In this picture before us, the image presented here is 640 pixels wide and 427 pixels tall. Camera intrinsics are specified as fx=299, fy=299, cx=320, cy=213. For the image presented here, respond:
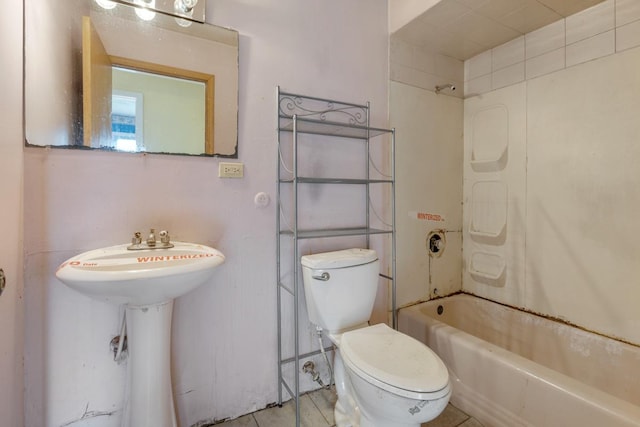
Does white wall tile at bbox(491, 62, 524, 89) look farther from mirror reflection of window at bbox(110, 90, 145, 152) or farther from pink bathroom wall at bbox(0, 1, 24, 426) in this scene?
pink bathroom wall at bbox(0, 1, 24, 426)

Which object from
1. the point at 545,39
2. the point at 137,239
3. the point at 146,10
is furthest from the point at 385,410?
the point at 545,39

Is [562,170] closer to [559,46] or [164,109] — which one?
[559,46]

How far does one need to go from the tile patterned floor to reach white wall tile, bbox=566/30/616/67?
1.92m

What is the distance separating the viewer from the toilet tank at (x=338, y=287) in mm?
1354

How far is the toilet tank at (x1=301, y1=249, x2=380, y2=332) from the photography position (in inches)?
53.3

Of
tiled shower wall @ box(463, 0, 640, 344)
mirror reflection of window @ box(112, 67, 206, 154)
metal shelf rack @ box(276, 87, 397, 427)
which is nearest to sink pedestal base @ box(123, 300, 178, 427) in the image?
metal shelf rack @ box(276, 87, 397, 427)

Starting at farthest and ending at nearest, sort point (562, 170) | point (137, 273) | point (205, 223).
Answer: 1. point (562, 170)
2. point (205, 223)
3. point (137, 273)

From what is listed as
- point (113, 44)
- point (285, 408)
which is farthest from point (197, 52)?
point (285, 408)

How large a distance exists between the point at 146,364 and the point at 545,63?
8.13 feet

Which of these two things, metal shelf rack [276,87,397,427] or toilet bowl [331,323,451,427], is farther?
metal shelf rack [276,87,397,427]

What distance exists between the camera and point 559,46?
167 centimetres

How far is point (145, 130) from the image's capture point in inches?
48.0

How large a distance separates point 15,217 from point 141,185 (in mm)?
383

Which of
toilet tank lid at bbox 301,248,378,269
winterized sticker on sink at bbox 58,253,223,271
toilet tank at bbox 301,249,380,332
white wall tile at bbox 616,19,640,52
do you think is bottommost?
toilet tank at bbox 301,249,380,332
